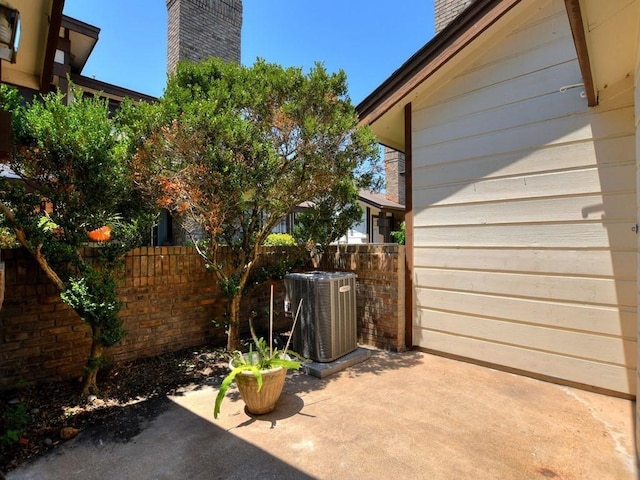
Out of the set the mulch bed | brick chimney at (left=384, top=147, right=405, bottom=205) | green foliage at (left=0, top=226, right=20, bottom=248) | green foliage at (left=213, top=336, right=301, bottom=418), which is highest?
brick chimney at (left=384, top=147, right=405, bottom=205)

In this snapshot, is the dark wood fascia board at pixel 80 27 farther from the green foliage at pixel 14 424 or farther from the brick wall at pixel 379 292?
the green foliage at pixel 14 424

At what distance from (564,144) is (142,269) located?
4.90 metres

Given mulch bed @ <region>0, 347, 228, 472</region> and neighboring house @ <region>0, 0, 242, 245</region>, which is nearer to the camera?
mulch bed @ <region>0, 347, 228, 472</region>

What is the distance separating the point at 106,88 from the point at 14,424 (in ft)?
26.3

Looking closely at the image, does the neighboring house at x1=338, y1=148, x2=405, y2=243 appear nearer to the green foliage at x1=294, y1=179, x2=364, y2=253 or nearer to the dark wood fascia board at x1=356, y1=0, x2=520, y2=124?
the green foliage at x1=294, y1=179, x2=364, y2=253

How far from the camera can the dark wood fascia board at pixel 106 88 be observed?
7794 mm

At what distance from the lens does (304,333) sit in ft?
13.3

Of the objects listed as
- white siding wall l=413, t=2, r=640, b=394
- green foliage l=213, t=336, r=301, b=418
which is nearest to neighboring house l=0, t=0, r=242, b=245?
green foliage l=213, t=336, r=301, b=418

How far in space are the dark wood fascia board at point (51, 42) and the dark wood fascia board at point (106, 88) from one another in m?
4.83

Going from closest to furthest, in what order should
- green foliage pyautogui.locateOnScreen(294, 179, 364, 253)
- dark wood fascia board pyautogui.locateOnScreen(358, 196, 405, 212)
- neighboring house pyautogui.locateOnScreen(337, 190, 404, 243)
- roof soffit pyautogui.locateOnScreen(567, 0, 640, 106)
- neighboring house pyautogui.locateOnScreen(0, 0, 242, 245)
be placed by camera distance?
roof soffit pyautogui.locateOnScreen(567, 0, 640, 106), neighboring house pyautogui.locateOnScreen(0, 0, 242, 245), green foliage pyautogui.locateOnScreen(294, 179, 364, 253), dark wood fascia board pyautogui.locateOnScreen(358, 196, 405, 212), neighboring house pyautogui.locateOnScreen(337, 190, 404, 243)

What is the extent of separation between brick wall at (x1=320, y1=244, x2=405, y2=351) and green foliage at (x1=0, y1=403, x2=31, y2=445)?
3.71 m

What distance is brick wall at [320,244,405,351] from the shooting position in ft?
14.9

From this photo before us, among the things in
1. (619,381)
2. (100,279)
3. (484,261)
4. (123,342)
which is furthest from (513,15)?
(123,342)

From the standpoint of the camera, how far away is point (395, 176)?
51.1 feet
